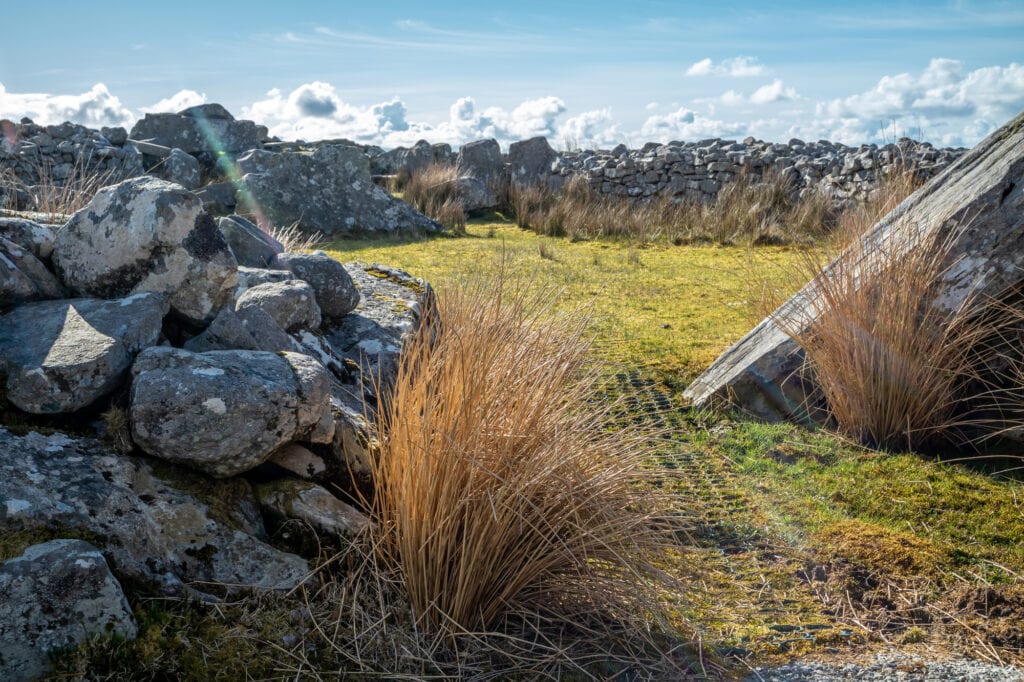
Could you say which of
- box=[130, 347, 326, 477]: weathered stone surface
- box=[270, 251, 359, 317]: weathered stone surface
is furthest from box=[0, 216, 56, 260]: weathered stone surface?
box=[270, 251, 359, 317]: weathered stone surface

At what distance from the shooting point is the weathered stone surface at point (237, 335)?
2857mm

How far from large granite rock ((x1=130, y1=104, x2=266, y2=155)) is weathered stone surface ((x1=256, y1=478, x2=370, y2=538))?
45.6 feet

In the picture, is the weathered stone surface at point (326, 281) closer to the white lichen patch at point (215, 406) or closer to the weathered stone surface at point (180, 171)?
the white lichen patch at point (215, 406)

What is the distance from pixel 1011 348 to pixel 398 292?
3.39 metres

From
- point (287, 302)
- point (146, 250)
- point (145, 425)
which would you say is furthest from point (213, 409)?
point (287, 302)

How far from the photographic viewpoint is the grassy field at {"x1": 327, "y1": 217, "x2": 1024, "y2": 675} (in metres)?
2.66

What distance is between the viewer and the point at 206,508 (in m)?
2.36

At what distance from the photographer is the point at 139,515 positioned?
2230 millimetres

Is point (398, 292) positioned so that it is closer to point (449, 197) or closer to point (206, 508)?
point (206, 508)

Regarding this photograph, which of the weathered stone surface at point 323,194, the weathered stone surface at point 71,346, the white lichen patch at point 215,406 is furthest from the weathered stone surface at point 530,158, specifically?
the white lichen patch at point 215,406

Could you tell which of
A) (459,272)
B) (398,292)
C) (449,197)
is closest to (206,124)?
(449,197)

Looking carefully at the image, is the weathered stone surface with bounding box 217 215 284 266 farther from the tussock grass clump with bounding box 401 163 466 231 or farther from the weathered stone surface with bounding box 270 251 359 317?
the tussock grass clump with bounding box 401 163 466 231

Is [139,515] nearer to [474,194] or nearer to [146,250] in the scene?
[146,250]

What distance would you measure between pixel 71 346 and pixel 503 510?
4.92 feet
